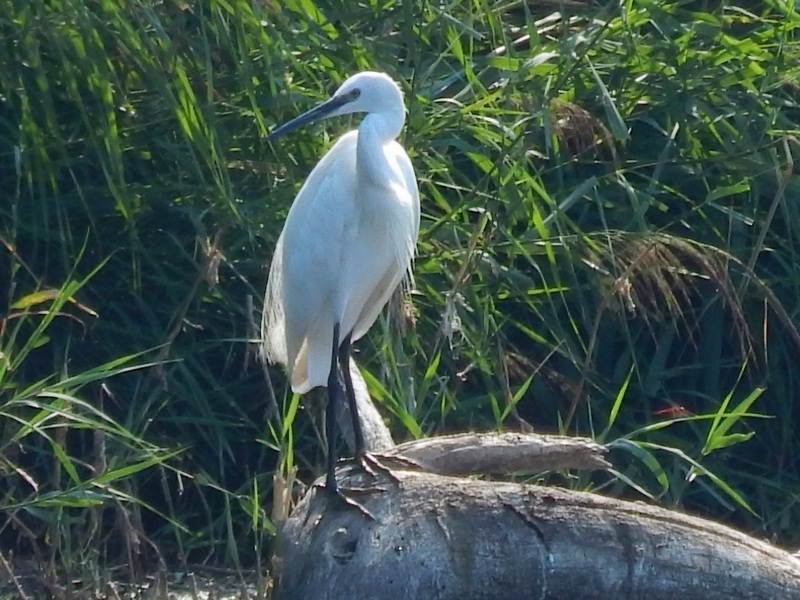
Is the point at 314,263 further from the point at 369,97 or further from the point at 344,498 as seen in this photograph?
the point at 344,498

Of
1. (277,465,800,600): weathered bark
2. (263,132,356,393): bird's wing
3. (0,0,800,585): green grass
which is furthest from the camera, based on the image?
(0,0,800,585): green grass

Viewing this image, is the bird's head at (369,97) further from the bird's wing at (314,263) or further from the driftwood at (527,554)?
the driftwood at (527,554)

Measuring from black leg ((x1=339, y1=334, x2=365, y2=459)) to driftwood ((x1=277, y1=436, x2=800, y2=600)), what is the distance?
1.02ft

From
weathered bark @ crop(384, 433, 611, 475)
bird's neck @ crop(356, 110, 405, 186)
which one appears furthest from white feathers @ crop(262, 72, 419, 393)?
weathered bark @ crop(384, 433, 611, 475)

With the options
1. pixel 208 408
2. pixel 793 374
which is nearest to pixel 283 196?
pixel 208 408

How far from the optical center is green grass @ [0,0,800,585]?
7.10ft

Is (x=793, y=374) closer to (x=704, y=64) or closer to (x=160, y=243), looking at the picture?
(x=704, y=64)

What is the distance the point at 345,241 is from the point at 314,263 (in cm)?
6

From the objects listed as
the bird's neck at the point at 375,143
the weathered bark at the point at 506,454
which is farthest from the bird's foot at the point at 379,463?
the bird's neck at the point at 375,143

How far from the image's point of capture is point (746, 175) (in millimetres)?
2479

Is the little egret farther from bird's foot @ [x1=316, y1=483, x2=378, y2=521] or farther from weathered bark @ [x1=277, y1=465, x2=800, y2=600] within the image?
weathered bark @ [x1=277, y1=465, x2=800, y2=600]

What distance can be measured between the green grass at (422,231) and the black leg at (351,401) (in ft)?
0.23

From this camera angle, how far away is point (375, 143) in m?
1.93

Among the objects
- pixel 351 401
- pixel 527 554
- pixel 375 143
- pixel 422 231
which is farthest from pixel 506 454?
pixel 422 231
